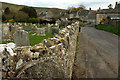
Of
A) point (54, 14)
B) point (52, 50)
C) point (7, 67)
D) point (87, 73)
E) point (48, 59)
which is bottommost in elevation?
point (87, 73)

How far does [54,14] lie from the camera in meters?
70.4

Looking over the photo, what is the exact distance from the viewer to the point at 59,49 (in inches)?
106

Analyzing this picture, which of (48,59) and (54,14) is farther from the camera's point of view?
(54,14)

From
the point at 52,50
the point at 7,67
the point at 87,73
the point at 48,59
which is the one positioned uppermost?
the point at 52,50

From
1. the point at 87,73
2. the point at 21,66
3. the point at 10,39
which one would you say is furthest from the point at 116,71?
the point at 10,39

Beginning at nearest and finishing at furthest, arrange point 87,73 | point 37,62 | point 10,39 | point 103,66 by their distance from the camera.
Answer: point 37,62 → point 87,73 → point 103,66 → point 10,39

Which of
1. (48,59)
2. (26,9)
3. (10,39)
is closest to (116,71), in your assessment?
(48,59)

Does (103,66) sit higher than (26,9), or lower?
lower

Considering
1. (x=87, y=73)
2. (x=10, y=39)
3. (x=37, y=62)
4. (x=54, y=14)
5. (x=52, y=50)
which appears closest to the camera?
(x=37, y=62)

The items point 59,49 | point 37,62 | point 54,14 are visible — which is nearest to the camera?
point 37,62

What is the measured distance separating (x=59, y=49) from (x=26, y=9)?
5773cm

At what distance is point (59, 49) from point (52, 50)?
0.27 metres

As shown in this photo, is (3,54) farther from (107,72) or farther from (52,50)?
(107,72)

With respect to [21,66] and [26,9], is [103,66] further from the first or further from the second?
[26,9]
